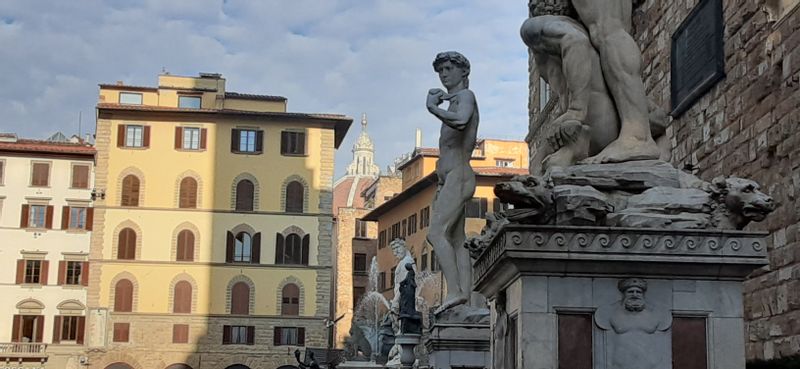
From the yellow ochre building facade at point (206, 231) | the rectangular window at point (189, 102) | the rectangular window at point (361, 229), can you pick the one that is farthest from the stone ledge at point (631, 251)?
the rectangular window at point (361, 229)

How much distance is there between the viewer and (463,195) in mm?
9656

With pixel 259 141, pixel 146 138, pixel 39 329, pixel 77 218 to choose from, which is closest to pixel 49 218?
pixel 77 218

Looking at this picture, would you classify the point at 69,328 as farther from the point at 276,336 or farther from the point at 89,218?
the point at 276,336

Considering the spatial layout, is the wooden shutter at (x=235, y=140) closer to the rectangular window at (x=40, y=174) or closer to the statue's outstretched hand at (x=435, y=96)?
the rectangular window at (x=40, y=174)

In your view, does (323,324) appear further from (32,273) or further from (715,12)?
(715,12)

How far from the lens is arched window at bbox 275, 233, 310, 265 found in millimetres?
58875

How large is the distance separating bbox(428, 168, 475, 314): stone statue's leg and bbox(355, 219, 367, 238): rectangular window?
7881 cm

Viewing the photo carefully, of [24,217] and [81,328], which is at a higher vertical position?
[24,217]

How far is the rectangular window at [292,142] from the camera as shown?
6044 cm

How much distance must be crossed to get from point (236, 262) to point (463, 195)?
1966 inches

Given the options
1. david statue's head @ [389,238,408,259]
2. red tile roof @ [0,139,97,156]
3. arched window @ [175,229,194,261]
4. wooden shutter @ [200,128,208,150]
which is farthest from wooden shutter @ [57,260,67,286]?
david statue's head @ [389,238,408,259]

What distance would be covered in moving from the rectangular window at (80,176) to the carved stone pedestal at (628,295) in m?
58.8

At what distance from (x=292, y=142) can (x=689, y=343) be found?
5554cm

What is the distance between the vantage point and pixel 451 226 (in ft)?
30.9
